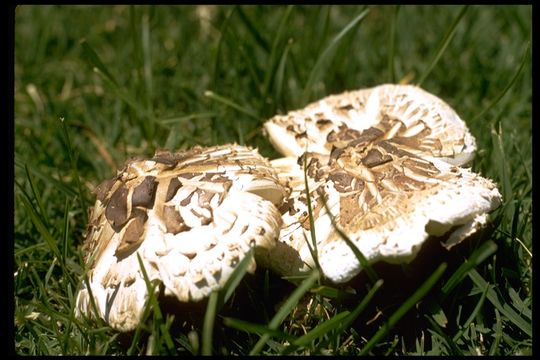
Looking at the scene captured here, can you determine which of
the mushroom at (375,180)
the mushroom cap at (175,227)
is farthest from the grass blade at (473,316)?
the mushroom cap at (175,227)

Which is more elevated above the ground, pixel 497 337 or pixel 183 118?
pixel 183 118

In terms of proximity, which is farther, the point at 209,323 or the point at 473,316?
the point at 473,316

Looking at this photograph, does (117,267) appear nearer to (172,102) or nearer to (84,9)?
A: (172,102)

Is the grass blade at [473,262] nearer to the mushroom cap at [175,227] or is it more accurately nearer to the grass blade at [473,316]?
the grass blade at [473,316]

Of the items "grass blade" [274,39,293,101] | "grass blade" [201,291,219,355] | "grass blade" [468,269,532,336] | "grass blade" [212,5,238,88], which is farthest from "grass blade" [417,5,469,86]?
"grass blade" [201,291,219,355]

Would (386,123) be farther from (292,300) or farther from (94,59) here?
(94,59)

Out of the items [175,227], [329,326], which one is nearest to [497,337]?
[329,326]
